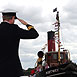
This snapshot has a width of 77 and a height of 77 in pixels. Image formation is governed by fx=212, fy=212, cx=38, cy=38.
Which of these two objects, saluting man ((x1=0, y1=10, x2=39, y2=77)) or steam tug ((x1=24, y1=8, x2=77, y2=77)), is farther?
steam tug ((x1=24, y1=8, x2=77, y2=77))

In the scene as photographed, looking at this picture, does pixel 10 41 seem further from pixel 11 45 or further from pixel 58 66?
pixel 58 66

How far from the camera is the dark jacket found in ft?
9.00

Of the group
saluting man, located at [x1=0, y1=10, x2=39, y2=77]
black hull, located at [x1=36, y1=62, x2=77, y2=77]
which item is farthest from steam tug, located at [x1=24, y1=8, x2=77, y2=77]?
saluting man, located at [x1=0, y1=10, x2=39, y2=77]

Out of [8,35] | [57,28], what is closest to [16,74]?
[8,35]


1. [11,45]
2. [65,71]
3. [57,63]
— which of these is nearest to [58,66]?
[65,71]

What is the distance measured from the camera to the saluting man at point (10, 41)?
2.74 metres

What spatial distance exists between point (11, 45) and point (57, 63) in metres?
15.1

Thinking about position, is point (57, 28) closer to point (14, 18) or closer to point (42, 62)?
point (42, 62)

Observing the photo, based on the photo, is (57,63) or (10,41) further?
(57,63)

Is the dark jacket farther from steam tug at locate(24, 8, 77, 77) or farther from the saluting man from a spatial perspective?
steam tug at locate(24, 8, 77, 77)

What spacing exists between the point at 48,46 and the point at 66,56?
18.6 ft

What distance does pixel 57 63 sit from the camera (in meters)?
17.6

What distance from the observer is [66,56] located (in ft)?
56.9

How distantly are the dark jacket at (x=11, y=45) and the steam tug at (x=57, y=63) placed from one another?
34.9ft
